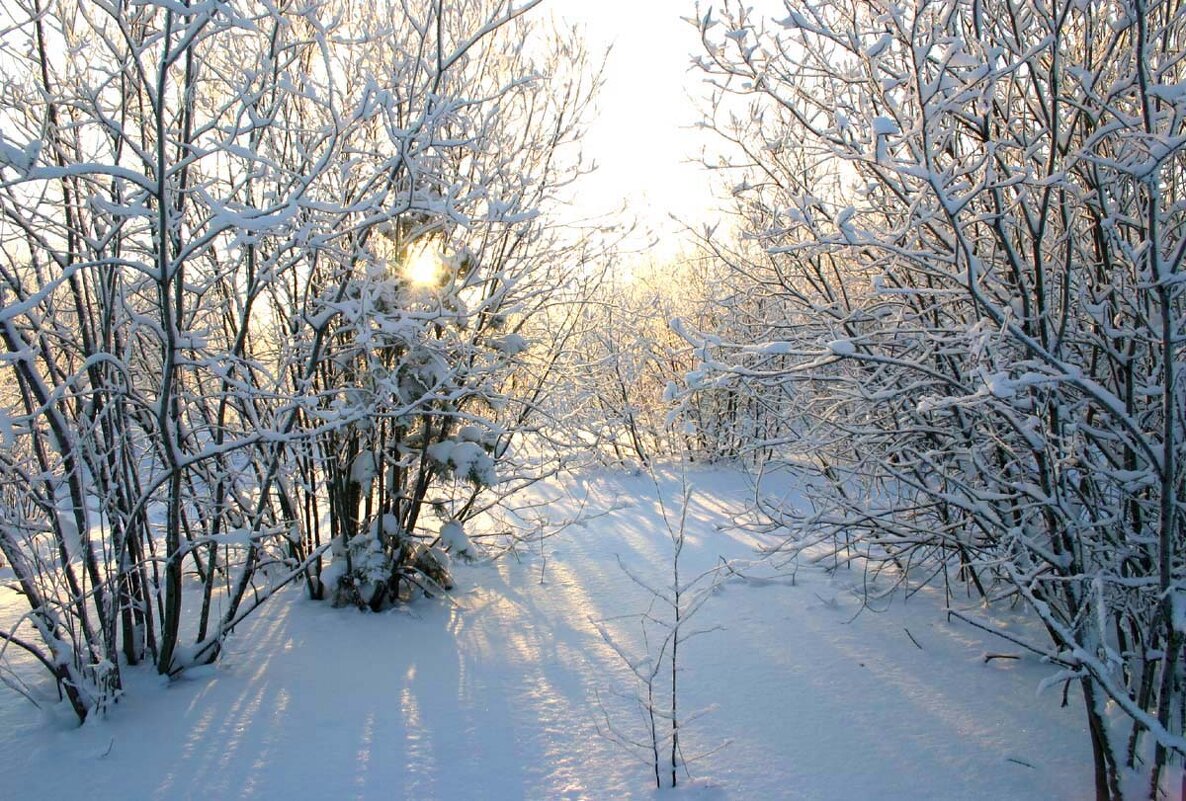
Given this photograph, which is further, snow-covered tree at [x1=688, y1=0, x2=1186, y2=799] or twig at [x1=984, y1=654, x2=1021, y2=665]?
twig at [x1=984, y1=654, x2=1021, y2=665]

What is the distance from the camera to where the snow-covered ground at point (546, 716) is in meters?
2.73

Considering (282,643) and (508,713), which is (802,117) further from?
(282,643)

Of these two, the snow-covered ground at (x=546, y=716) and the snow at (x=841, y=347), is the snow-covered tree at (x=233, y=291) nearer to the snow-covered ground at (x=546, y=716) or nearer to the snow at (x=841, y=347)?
the snow-covered ground at (x=546, y=716)

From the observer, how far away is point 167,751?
2934 mm

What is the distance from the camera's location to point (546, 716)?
130 inches

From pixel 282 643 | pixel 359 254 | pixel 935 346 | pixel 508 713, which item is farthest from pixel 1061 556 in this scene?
pixel 282 643

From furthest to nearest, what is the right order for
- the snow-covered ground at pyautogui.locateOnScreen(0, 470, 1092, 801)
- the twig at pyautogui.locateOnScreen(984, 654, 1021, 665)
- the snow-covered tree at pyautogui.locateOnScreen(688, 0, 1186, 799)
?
1. the twig at pyautogui.locateOnScreen(984, 654, 1021, 665)
2. the snow-covered ground at pyautogui.locateOnScreen(0, 470, 1092, 801)
3. the snow-covered tree at pyautogui.locateOnScreen(688, 0, 1186, 799)

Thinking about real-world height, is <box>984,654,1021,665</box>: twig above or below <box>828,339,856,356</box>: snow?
below

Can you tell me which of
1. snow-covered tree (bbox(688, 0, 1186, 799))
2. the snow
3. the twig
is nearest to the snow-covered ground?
the twig

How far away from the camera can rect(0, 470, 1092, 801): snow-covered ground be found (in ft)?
8.97

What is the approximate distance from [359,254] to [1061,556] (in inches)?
121

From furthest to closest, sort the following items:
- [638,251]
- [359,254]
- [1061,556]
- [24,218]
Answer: [638,251] → [359,254] → [24,218] → [1061,556]

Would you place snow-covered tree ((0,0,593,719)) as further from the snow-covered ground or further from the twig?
the twig

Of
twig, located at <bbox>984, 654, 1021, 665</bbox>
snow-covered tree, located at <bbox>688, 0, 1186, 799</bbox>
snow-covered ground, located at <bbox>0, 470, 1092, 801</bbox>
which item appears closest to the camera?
snow-covered tree, located at <bbox>688, 0, 1186, 799</bbox>
